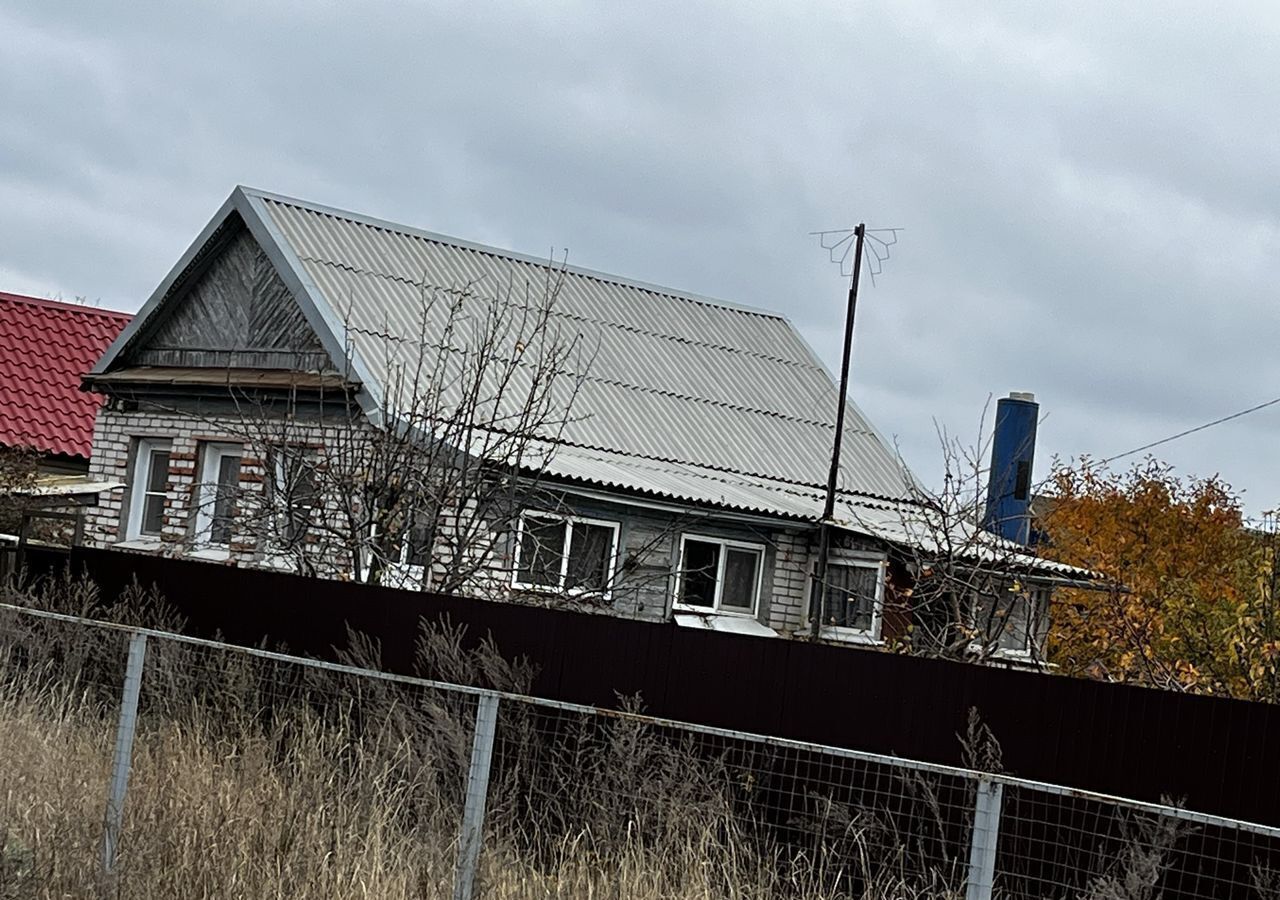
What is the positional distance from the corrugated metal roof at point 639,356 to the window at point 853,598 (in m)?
1.88

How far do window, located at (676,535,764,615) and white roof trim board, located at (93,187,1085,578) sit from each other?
0.62 meters

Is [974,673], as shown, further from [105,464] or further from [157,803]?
[105,464]

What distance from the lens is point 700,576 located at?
66.0ft

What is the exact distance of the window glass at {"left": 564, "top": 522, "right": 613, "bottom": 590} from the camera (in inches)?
739

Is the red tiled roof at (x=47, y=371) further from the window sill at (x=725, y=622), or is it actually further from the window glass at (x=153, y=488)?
the window sill at (x=725, y=622)

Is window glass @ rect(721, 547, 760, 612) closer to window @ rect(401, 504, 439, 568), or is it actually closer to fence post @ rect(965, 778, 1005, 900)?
window @ rect(401, 504, 439, 568)

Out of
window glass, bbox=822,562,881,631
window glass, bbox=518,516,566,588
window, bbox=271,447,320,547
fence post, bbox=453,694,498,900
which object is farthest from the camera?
window glass, bbox=822,562,881,631

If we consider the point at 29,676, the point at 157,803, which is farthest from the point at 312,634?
the point at 157,803

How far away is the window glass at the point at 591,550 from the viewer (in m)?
18.8

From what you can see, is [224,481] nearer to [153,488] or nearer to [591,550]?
[153,488]

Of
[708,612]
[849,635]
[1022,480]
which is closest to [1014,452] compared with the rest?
[1022,480]

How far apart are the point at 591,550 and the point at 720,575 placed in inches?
69.3

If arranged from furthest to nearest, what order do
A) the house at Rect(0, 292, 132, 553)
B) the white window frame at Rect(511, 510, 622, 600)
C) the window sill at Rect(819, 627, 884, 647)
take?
the house at Rect(0, 292, 132, 553) → the window sill at Rect(819, 627, 884, 647) → the white window frame at Rect(511, 510, 622, 600)

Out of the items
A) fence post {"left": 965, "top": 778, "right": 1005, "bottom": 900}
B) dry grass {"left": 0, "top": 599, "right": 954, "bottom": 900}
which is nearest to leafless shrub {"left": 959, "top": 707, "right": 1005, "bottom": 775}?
dry grass {"left": 0, "top": 599, "right": 954, "bottom": 900}
